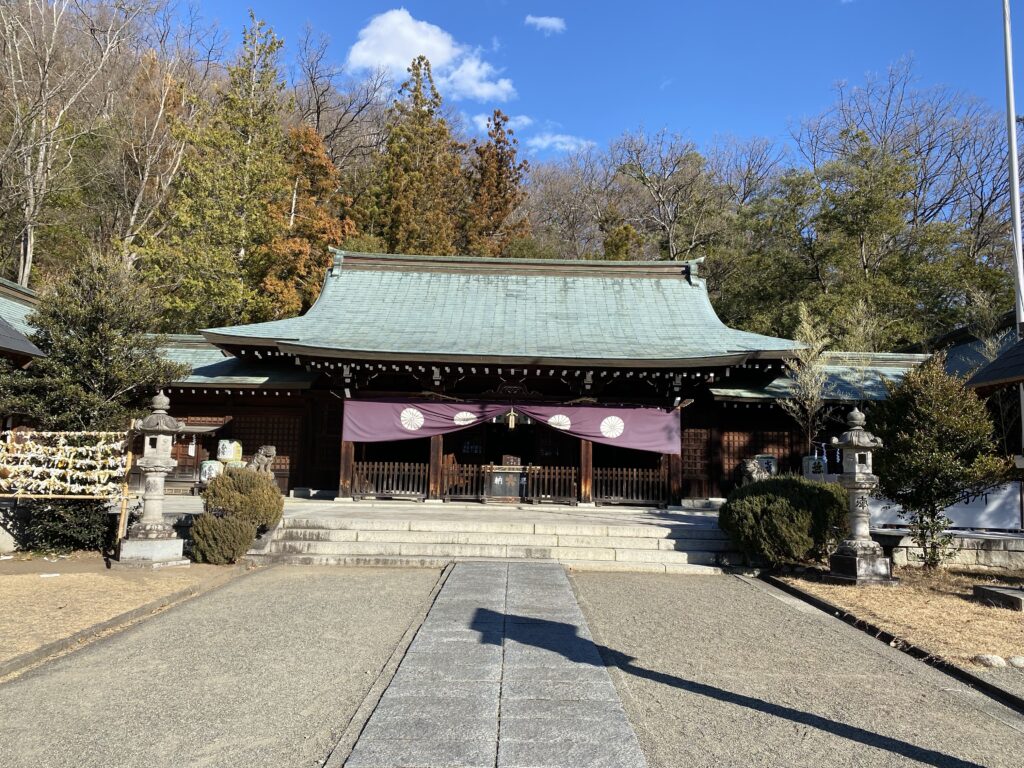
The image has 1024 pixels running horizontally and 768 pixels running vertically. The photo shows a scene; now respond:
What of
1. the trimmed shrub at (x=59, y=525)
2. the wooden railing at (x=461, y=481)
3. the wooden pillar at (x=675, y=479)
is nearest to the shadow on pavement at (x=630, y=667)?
the trimmed shrub at (x=59, y=525)

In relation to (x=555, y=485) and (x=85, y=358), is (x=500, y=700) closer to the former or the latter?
(x=85, y=358)

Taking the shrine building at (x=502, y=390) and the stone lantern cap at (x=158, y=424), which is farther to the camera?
the shrine building at (x=502, y=390)

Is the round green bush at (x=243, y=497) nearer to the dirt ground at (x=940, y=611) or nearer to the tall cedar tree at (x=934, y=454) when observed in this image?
the dirt ground at (x=940, y=611)

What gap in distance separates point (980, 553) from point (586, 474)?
23.7 ft

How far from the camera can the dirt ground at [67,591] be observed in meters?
5.54

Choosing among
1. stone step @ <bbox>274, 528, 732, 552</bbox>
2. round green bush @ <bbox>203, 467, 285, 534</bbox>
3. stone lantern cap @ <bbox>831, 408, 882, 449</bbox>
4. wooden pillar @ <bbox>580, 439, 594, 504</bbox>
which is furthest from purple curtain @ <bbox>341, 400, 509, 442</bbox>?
stone lantern cap @ <bbox>831, 408, 882, 449</bbox>

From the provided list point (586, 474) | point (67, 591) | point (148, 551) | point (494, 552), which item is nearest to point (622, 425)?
point (586, 474)

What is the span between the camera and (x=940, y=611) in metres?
7.06

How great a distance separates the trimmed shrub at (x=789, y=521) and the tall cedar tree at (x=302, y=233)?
1877 cm

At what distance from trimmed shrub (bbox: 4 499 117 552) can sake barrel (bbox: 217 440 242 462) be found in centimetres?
546

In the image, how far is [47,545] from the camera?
29.9ft

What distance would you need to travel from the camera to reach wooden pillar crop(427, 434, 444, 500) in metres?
13.9

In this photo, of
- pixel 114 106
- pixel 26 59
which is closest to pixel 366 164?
pixel 114 106

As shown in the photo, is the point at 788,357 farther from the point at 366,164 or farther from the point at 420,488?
the point at 366,164
